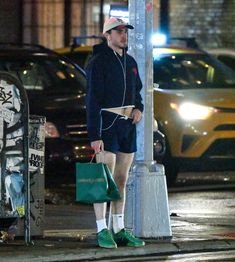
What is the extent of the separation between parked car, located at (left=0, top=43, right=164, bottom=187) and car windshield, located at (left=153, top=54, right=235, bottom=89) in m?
1.29

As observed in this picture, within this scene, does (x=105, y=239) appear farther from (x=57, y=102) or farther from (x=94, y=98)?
(x=57, y=102)

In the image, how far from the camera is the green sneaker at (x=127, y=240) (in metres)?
9.70

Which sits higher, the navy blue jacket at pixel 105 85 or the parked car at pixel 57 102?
the navy blue jacket at pixel 105 85

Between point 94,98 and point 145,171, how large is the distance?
1039 mm

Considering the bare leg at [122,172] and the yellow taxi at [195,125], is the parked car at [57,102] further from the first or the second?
the bare leg at [122,172]

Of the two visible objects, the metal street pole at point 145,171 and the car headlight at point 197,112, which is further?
the car headlight at point 197,112

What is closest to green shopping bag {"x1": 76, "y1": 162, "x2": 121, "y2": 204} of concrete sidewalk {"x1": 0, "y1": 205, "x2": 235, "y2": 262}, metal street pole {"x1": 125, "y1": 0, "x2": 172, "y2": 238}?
concrete sidewalk {"x1": 0, "y1": 205, "x2": 235, "y2": 262}

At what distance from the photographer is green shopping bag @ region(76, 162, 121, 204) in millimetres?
9359

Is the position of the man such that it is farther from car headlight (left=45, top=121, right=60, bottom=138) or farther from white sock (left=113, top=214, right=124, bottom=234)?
car headlight (left=45, top=121, right=60, bottom=138)

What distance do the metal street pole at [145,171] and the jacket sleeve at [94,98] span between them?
0.84 meters

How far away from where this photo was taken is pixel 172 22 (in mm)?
23875

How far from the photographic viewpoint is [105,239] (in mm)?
9586

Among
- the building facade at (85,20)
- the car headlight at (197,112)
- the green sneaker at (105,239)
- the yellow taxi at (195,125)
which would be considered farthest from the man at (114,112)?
the building facade at (85,20)

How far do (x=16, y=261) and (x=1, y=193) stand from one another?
2.43 ft
